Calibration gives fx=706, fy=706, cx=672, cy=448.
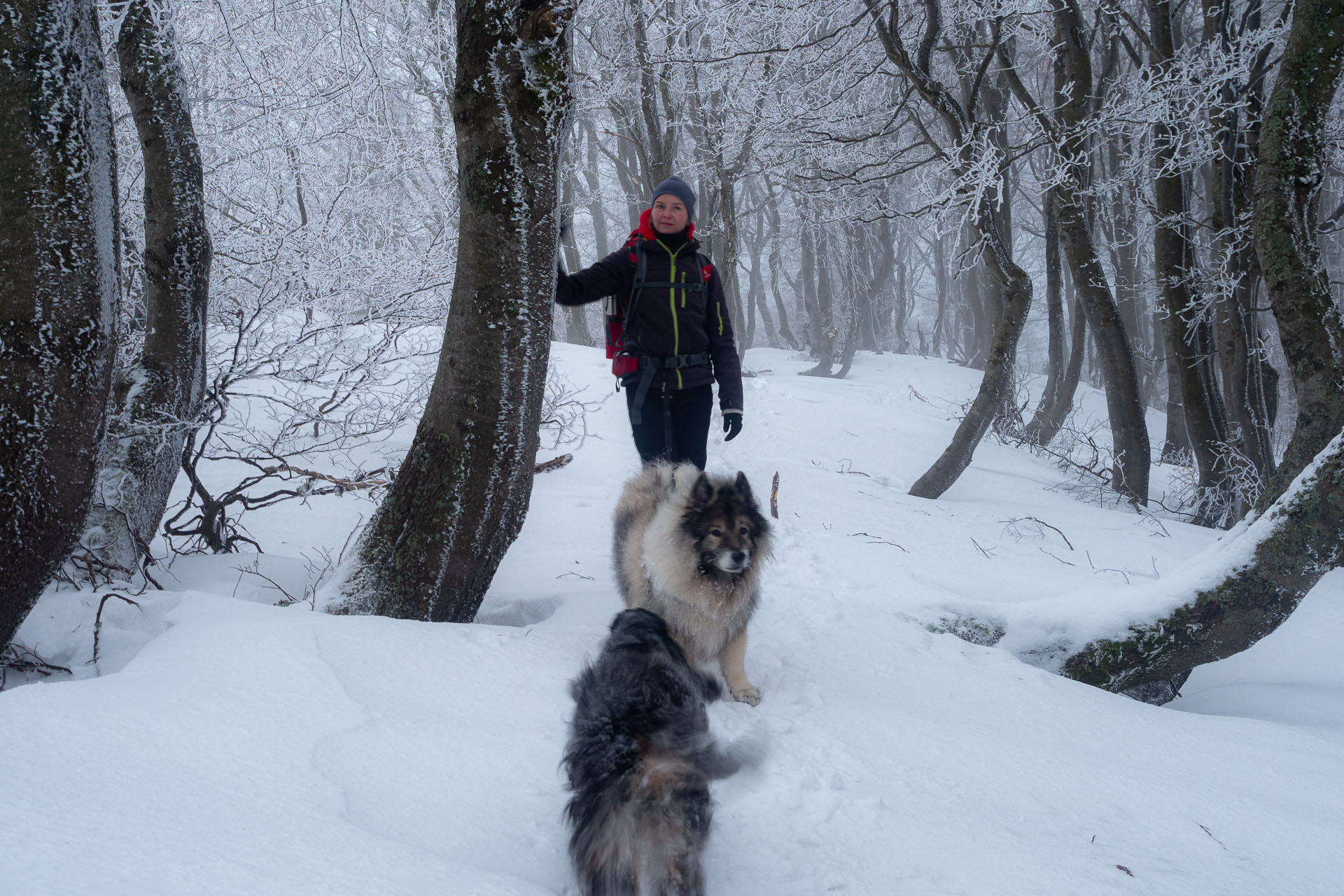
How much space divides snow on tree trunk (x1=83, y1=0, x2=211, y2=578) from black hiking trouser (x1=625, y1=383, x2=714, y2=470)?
7.75 feet

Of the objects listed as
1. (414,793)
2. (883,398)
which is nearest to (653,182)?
(883,398)

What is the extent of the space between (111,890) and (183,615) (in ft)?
5.51

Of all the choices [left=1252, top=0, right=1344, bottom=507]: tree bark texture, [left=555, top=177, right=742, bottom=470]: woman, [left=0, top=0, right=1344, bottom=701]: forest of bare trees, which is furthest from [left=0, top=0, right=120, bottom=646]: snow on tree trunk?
[left=1252, top=0, right=1344, bottom=507]: tree bark texture

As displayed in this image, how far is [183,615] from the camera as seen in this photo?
2.70 meters

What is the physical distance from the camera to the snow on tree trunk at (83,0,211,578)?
3564 millimetres

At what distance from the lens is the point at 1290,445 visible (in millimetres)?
3961

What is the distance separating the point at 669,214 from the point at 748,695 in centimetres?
245

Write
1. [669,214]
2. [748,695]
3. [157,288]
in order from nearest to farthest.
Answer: [748,695], [157,288], [669,214]

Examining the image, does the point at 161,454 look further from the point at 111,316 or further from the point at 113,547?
the point at 111,316

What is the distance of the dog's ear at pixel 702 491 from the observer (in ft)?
10.2

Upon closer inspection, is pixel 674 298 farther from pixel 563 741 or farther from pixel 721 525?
pixel 563 741

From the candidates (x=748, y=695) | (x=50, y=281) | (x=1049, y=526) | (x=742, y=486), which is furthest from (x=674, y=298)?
(x=1049, y=526)

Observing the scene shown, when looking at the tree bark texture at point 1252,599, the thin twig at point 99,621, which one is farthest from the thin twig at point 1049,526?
the thin twig at point 99,621

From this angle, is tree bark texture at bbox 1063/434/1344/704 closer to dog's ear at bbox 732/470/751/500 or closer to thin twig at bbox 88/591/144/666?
dog's ear at bbox 732/470/751/500
